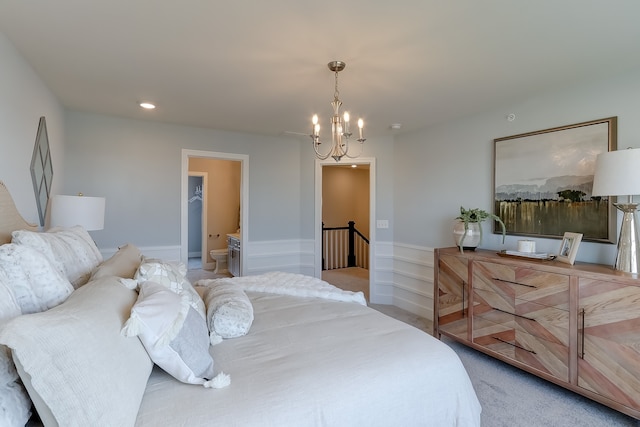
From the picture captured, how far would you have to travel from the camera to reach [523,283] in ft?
8.04

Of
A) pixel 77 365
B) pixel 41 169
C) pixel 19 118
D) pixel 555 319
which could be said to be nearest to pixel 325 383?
pixel 77 365

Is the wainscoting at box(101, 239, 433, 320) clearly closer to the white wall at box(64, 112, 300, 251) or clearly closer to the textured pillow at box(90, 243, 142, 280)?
the white wall at box(64, 112, 300, 251)

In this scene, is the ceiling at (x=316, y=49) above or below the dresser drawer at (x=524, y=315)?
above

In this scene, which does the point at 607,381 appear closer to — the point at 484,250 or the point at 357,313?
the point at 484,250

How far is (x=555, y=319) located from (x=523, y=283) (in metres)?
0.31

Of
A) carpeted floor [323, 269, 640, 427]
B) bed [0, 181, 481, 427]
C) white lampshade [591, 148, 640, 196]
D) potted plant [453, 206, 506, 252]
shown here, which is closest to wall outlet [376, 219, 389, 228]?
potted plant [453, 206, 506, 252]

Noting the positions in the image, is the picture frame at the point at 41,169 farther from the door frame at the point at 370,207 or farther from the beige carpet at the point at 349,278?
the beige carpet at the point at 349,278

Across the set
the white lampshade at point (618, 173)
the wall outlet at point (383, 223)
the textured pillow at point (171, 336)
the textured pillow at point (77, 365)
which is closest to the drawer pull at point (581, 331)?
the white lampshade at point (618, 173)

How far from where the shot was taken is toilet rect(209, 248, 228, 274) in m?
5.84

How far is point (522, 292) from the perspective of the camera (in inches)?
96.8

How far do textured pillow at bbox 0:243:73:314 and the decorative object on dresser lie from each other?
3.10m

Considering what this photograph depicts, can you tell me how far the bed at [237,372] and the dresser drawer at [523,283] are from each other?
1282 millimetres

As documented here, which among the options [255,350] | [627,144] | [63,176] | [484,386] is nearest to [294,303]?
[255,350]

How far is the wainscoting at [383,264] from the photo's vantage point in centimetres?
390
